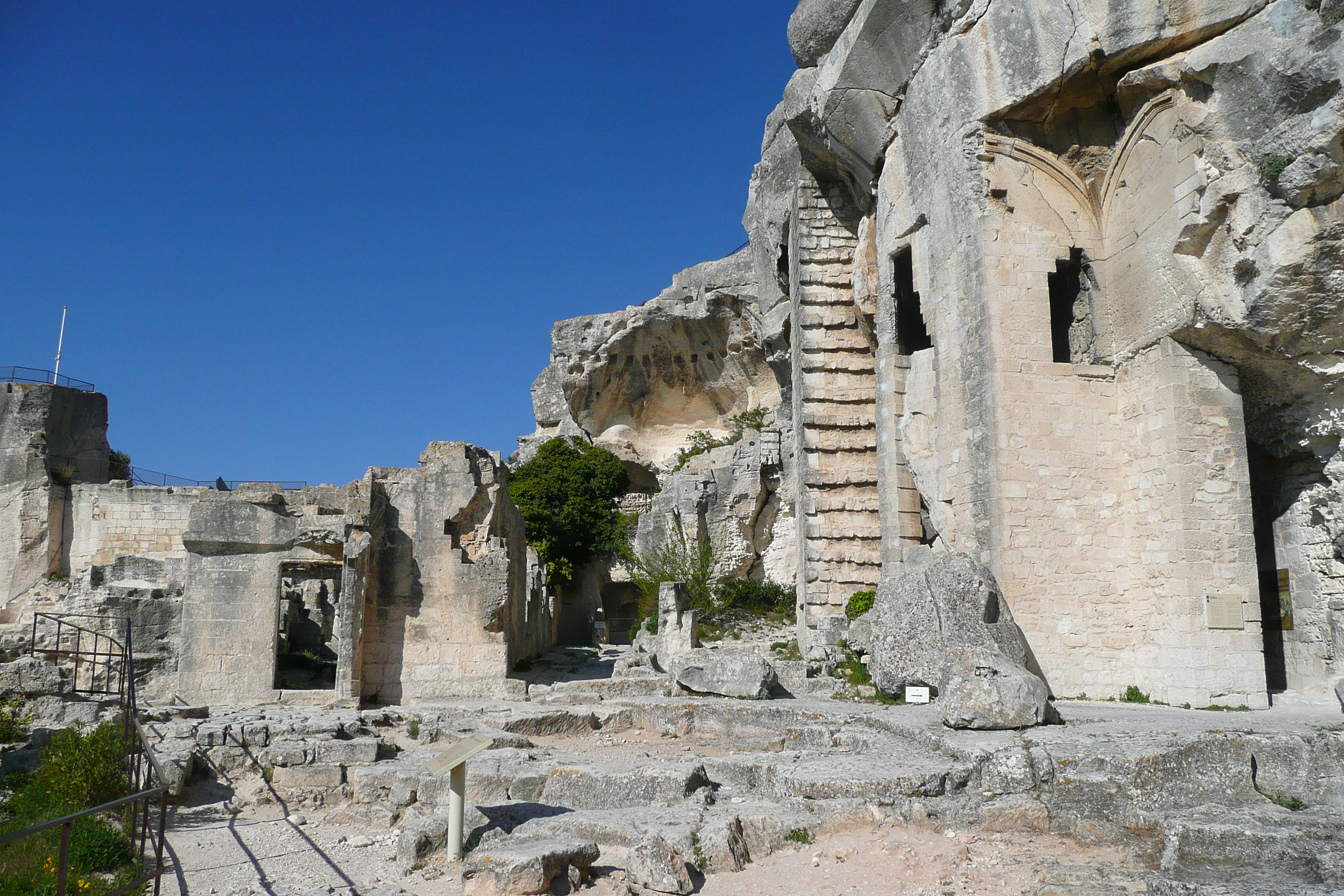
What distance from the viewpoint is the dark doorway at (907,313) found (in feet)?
51.6

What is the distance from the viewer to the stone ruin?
726cm

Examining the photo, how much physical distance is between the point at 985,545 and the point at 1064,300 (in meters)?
4.54

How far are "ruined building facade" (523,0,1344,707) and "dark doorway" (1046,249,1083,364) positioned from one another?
46 mm

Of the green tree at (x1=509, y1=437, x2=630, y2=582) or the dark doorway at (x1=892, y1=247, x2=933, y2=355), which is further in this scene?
the green tree at (x1=509, y1=437, x2=630, y2=582)

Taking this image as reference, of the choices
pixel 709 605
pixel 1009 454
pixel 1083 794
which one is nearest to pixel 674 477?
pixel 709 605

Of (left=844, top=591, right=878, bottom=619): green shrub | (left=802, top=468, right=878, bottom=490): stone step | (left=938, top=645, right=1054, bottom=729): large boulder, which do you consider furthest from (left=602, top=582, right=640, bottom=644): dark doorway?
(left=938, top=645, right=1054, bottom=729): large boulder

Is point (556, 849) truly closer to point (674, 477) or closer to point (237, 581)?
point (237, 581)

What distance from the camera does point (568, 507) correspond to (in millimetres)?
31609

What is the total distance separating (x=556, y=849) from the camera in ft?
20.3

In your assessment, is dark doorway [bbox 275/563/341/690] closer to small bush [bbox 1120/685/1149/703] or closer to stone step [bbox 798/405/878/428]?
stone step [bbox 798/405/878/428]

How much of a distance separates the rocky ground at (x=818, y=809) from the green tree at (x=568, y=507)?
2072 cm

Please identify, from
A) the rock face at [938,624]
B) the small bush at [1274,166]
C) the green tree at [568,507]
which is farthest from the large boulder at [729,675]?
the green tree at [568,507]

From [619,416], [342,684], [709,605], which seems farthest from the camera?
[619,416]

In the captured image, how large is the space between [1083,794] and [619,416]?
31414mm
